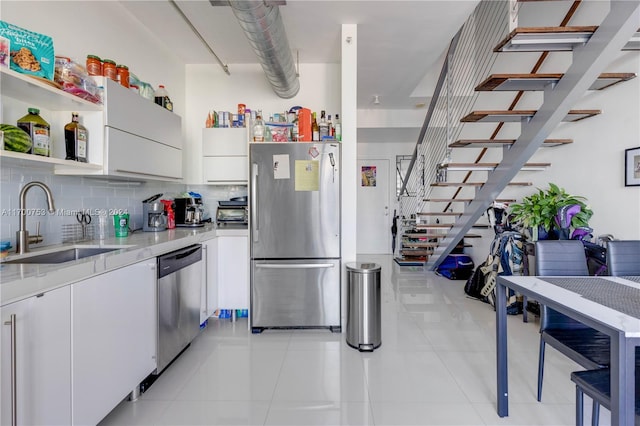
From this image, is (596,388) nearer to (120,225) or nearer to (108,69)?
(120,225)

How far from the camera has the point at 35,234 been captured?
1867mm

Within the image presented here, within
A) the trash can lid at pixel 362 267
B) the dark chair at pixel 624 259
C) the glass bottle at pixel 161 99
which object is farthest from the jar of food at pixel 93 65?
the dark chair at pixel 624 259

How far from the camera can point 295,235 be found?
113 inches

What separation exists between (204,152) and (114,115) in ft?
4.05

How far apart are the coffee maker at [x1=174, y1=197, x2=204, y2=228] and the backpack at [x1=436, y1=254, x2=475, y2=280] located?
3.71m

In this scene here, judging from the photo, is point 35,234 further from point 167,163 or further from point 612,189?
point 612,189

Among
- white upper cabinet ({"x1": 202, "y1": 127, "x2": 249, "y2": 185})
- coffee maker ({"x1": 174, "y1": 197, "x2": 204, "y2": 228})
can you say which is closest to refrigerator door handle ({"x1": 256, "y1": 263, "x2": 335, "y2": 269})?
coffee maker ({"x1": 174, "y1": 197, "x2": 204, "y2": 228})

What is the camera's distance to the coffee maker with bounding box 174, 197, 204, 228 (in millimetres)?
3092

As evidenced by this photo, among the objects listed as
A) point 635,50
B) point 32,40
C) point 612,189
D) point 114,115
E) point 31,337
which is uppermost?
point 635,50

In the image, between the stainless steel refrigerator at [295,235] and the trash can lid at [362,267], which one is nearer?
the trash can lid at [362,267]

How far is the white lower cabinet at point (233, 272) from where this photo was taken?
3051 millimetres

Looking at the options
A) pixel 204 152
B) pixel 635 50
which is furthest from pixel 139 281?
pixel 635 50

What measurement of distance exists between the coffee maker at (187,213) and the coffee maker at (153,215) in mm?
349

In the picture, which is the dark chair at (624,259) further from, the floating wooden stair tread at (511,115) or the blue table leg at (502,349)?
the floating wooden stair tread at (511,115)
